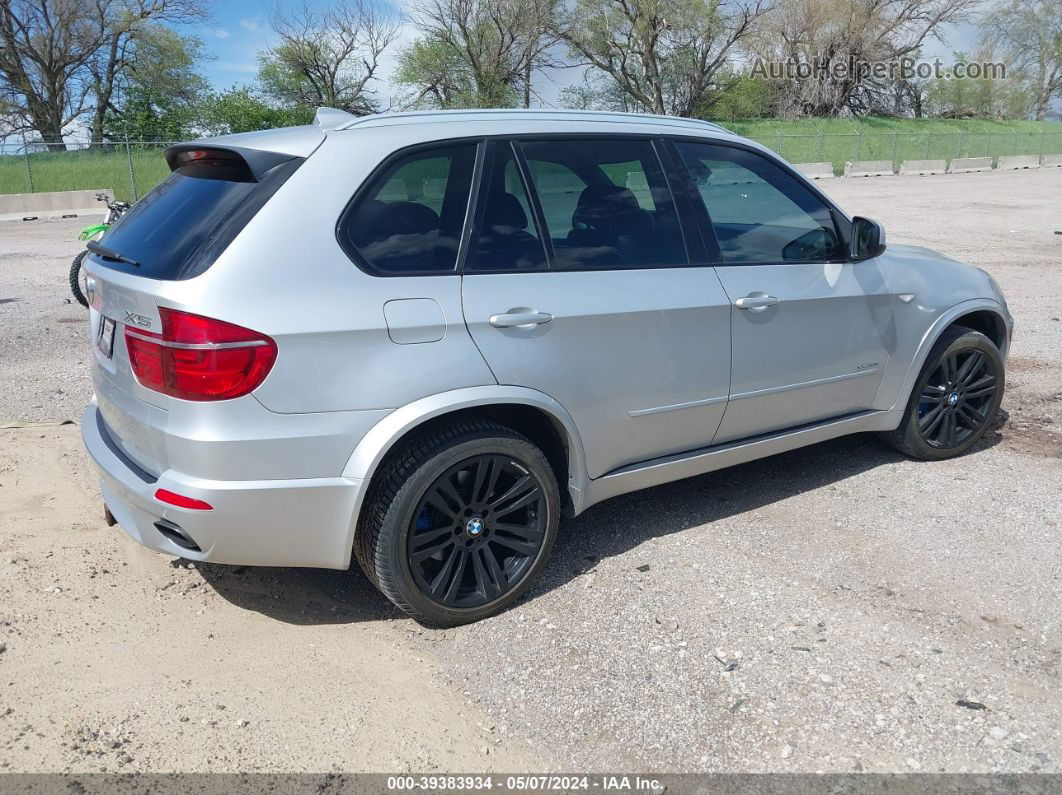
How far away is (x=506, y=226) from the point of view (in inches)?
134

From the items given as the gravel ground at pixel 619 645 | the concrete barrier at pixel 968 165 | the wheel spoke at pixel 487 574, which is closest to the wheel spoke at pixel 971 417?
the gravel ground at pixel 619 645

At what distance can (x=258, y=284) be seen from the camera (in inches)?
114

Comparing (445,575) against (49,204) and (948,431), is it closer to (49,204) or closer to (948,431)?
(948,431)

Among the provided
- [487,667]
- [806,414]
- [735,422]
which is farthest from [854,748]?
[806,414]

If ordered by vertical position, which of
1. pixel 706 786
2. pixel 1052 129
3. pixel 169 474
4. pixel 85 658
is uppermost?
pixel 1052 129

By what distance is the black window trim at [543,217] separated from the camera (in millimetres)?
3389

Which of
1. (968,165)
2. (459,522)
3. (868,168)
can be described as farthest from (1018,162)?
(459,522)

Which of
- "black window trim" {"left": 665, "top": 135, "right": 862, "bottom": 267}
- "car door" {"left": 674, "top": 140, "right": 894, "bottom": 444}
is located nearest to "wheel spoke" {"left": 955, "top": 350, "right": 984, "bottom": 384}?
"car door" {"left": 674, "top": 140, "right": 894, "bottom": 444}

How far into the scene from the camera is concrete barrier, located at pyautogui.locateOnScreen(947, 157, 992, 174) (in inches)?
1714

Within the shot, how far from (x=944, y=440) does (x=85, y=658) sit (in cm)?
447

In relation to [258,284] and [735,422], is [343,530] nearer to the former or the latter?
[258,284]

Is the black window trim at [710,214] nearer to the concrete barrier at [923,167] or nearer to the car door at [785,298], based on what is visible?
the car door at [785,298]

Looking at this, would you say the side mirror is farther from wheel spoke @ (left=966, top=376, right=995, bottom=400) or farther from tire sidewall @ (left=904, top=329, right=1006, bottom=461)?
wheel spoke @ (left=966, top=376, right=995, bottom=400)

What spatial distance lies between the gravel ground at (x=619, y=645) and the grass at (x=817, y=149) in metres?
21.9
